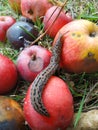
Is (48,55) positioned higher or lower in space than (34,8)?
lower

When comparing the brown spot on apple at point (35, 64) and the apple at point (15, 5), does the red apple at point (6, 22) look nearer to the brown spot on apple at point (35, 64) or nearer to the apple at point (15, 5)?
the apple at point (15, 5)

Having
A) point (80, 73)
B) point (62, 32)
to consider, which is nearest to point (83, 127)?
point (80, 73)

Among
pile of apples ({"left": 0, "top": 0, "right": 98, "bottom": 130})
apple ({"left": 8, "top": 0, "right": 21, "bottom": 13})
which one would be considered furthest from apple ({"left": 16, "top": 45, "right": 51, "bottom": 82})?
apple ({"left": 8, "top": 0, "right": 21, "bottom": 13})

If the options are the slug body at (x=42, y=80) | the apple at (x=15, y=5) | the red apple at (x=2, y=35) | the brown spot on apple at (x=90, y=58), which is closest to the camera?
the slug body at (x=42, y=80)

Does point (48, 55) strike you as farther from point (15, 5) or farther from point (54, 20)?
point (15, 5)

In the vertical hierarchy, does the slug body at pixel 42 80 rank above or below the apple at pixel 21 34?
below

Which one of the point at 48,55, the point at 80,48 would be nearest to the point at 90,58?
the point at 80,48

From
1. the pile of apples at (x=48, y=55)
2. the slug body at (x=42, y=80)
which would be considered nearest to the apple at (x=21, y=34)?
the pile of apples at (x=48, y=55)
